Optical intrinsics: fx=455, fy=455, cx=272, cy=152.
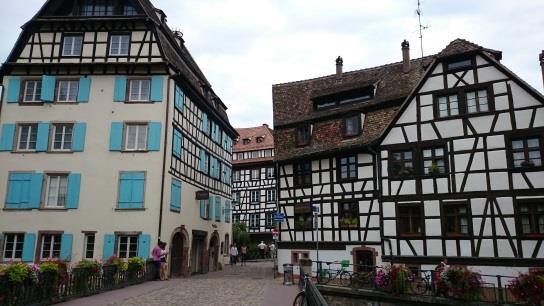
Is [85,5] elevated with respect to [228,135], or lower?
elevated

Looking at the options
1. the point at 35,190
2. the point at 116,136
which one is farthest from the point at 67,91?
the point at 35,190

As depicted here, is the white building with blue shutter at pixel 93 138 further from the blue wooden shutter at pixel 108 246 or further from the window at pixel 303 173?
the window at pixel 303 173

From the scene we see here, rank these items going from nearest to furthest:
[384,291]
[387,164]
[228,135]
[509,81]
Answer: [384,291]
[509,81]
[387,164]
[228,135]

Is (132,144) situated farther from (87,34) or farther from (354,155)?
(354,155)

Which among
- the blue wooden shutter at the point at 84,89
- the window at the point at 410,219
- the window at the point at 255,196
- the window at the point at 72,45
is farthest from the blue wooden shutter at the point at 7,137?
the window at the point at 255,196

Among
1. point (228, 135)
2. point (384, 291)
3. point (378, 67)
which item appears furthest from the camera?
point (228, 135)

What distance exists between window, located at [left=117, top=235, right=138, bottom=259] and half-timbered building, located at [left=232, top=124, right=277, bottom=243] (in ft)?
94.5

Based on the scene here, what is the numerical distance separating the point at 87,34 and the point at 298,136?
503 inches

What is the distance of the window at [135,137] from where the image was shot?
2330 cm

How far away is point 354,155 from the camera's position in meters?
22.8

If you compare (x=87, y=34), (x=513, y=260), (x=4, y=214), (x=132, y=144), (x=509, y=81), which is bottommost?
(x=513, y=260)

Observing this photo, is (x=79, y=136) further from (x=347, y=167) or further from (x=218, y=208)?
(x=347, y=167)

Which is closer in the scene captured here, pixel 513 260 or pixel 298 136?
pixel 513 260

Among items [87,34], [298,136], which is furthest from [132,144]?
[298,136]
